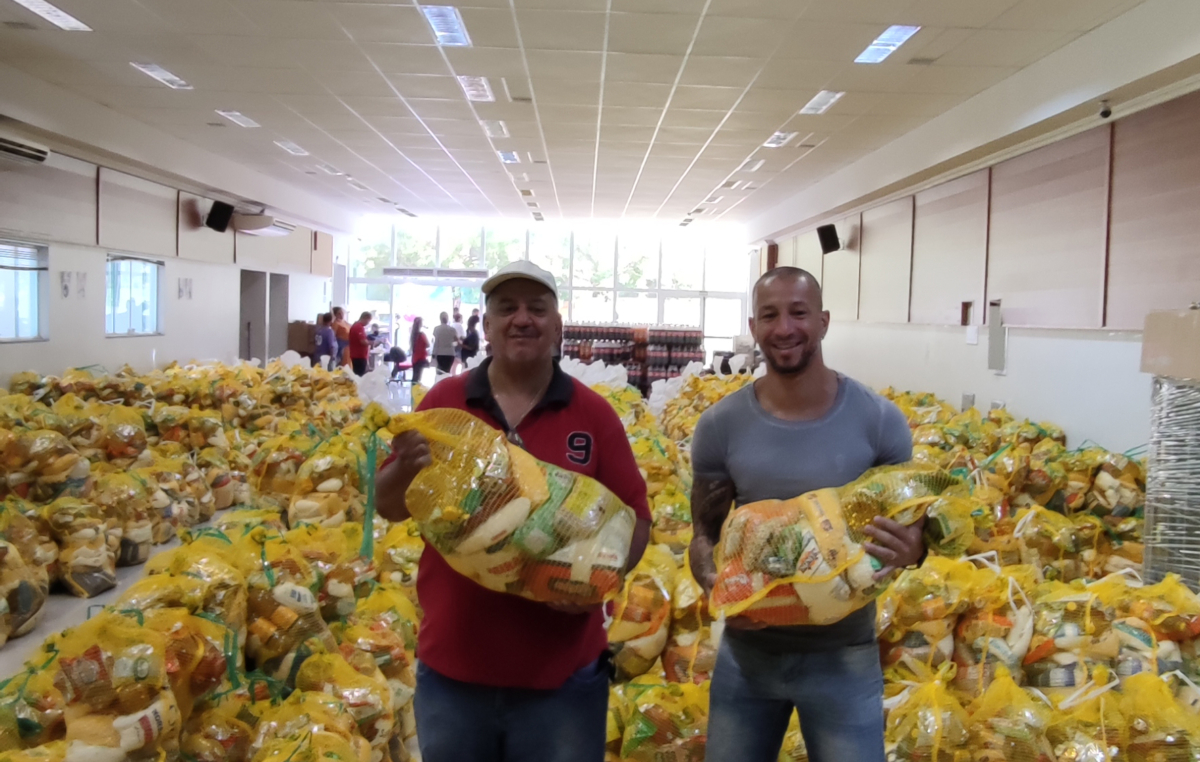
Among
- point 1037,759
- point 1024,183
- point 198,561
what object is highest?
point 1024,183

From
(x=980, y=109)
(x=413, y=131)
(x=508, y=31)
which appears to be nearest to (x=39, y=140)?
(x=413, y=131)

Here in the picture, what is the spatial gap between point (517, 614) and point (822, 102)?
7.16m

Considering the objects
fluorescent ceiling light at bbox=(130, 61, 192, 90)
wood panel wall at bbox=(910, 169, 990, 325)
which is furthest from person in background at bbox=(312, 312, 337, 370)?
wood panel wall at bbox=(910, 169, 990, 325)

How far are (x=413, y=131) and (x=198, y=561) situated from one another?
7610 mm

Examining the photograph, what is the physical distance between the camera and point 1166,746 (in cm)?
196

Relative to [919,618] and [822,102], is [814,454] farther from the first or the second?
[822,102]

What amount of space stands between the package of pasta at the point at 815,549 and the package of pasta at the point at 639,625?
41.3 inches

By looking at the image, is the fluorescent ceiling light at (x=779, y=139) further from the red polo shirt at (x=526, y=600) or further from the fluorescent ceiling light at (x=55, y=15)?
the red polo shirt at (x=526, y=600)

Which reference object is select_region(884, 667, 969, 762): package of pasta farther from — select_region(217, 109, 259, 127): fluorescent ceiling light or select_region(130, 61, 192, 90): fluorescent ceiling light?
select_region(217, 109, 259, 127): fluorescent ceiling light


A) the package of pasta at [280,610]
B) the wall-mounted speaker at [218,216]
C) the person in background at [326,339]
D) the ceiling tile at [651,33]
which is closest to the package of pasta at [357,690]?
the package of pasta at [280,610]

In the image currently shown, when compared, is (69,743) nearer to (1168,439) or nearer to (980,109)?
(1168,439)

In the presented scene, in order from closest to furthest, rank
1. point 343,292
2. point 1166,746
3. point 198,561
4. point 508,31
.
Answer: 1. point 1166,746
2. point 198,561
3. point 508,31
4. point 343,292

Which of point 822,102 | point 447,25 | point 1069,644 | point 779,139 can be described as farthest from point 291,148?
point 1069,644

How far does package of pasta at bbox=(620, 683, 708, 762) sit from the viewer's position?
7.13ft
